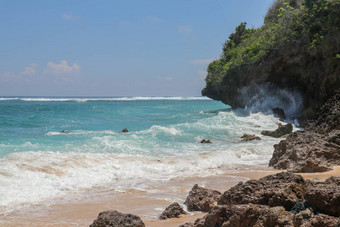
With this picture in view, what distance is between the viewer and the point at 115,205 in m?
5.79

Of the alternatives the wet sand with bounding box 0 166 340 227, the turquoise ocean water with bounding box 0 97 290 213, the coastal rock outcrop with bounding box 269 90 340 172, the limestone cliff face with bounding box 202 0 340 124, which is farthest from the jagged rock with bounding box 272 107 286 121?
the wet sand with bounding box 0 166 340 227

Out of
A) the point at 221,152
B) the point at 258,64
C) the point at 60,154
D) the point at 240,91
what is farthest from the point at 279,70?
the point at 60,154

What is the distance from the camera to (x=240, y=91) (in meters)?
25.0

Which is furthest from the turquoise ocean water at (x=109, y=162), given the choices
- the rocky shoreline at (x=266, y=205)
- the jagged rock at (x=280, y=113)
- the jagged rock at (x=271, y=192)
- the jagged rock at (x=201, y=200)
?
the jagged rock at (x=280, y=113)

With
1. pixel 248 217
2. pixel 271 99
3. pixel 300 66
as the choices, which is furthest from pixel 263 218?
pixel 271 99

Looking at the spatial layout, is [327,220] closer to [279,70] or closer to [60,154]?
[60,154]

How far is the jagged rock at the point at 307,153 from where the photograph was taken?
24.3 feet

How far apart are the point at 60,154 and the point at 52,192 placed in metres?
3.39

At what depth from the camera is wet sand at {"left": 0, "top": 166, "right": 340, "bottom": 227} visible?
4938 mm

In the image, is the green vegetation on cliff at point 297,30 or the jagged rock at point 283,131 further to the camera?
the green vegetation on cliff at point 297,30

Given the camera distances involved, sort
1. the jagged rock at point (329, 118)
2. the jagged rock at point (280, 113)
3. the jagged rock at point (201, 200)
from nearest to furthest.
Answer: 1. the jagged rock at point (201, 200)
2. the jagged rock at point (329, 118)
3. the jagged rock at point (280, 113)

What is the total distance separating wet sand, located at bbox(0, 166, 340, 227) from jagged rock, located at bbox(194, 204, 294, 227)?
3.41 feet

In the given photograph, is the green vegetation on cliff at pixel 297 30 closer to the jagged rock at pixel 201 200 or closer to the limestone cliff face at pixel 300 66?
the limestone cliff face at pixel 300 66

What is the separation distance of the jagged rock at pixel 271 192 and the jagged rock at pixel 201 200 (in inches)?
27.5
